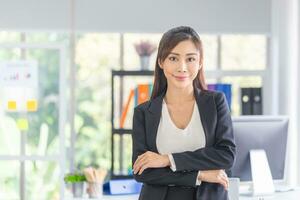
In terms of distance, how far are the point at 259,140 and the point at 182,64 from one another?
1.39 m

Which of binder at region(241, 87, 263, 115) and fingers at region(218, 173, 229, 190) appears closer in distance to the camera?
fingers at region(218, 173, 229, 190)

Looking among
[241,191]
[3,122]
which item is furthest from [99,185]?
[3,122]

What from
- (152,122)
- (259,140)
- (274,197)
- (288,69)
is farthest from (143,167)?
(288,69)

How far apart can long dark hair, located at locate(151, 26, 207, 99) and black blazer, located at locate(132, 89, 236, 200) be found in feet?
0.10

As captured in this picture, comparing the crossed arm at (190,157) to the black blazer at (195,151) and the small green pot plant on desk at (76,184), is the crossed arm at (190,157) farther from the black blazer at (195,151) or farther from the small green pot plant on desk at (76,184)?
the small green pot plant on desk at (76,184)

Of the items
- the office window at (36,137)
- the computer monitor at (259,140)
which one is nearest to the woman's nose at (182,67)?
the computer monitor at (259,140)

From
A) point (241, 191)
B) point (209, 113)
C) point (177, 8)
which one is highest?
point (177, 8)

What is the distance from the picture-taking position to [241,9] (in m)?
4.44

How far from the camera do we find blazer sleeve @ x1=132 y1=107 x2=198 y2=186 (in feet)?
5.27

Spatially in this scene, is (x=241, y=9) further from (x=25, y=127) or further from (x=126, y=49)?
(x=25, y=127)

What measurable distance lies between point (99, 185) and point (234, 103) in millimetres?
1658

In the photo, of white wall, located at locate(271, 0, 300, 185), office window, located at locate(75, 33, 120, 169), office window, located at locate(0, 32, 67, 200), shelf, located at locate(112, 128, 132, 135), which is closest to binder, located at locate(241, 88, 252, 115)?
white wall, located at locate(271, 0, 300, 185)

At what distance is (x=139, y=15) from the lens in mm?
4344

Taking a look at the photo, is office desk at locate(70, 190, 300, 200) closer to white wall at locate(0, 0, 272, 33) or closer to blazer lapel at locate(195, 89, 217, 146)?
blazer lapel at locate(195, 89, 217, 146)
